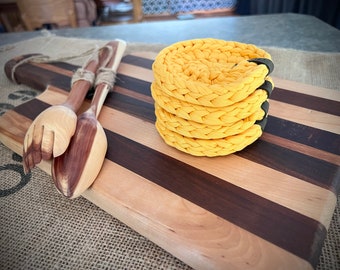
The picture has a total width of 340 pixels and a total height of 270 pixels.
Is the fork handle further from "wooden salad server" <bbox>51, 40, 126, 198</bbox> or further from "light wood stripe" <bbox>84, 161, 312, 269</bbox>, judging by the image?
"light wood stripe" <bbox>84, 161, 312, 269</bbox>

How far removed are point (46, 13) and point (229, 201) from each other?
1651 millimetres

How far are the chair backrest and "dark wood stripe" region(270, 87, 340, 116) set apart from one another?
150 cm

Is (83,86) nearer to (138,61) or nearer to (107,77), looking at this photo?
(107,77)

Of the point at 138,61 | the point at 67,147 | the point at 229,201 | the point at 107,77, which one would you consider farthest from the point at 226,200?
the point at 138,61

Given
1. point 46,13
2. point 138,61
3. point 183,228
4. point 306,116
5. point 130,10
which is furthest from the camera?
point 130,10

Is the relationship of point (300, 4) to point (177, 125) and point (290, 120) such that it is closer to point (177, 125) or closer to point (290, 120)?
point (290, 120)

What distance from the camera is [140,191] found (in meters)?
0.33

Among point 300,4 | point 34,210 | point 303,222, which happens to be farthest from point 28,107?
point 300,4

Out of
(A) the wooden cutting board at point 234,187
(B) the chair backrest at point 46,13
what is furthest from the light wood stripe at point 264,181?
(B) the chair backrest at point 46,13

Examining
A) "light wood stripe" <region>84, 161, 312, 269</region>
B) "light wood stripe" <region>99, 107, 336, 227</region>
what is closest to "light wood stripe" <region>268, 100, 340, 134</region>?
"light wood stripe" <region>99, 107, 336, 227</region>

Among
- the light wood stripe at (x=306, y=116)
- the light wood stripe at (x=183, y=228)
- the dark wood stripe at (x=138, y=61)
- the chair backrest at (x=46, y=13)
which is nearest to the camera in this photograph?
the light wood stripe at (x=183, y=228)

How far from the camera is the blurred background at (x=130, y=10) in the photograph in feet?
4.82

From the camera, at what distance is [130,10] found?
2.60 m

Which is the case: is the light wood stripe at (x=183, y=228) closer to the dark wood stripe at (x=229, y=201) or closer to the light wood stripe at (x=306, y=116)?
the dark wood stripe at (x=229, y=201)
